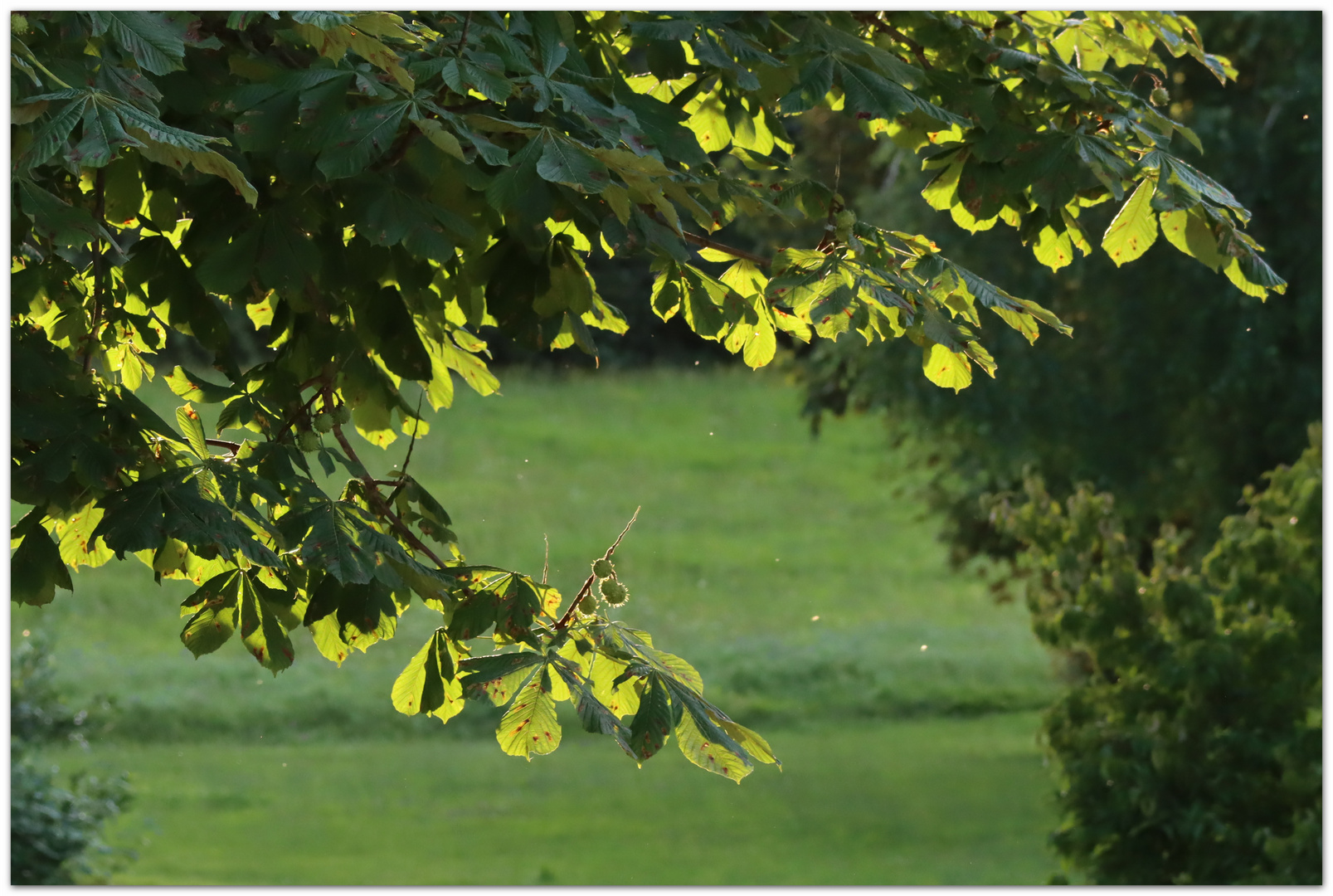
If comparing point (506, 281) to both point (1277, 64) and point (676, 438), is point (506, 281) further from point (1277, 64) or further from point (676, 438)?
point (676, 438)

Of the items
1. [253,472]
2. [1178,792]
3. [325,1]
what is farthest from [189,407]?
[1178,792]

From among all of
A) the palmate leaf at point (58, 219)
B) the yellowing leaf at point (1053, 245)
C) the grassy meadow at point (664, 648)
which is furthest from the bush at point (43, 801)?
the yellowing leaf at point (1053, 245)

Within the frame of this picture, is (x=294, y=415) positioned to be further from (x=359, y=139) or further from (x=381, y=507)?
(x=359, y=139)

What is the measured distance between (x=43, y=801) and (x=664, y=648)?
8636 millimetres

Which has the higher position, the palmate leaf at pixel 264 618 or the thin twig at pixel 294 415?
the thin twig at pixel 294 415

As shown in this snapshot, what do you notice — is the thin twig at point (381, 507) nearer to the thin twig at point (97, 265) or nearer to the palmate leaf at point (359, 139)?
the thin twig at point (97, 265)

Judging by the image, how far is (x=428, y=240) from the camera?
2.42 meters

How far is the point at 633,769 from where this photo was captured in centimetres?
1230

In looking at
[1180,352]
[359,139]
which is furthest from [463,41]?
[1180,352]

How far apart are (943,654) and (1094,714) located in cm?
871

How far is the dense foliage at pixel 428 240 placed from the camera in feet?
7.65

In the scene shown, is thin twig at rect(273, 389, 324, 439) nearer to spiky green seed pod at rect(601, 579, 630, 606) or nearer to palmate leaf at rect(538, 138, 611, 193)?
spiky green seed pod at rect(601, 579, 630, 606)

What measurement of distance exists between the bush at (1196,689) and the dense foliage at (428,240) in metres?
3.37

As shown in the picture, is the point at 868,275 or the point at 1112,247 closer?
the point at 868,275
